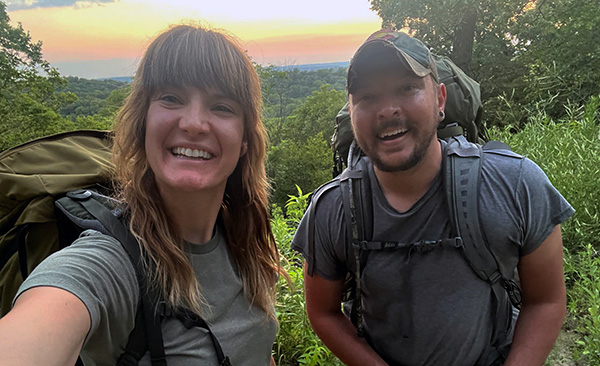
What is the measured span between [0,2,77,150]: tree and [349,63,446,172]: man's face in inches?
895

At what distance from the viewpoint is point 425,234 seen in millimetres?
1672

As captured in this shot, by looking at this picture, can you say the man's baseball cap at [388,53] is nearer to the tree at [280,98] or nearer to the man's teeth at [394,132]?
the man's teeth at [394,132]

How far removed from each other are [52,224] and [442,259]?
56.6 inches

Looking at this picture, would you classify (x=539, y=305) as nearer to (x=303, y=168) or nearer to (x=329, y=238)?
(x=329, y=238)

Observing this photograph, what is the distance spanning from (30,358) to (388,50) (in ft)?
5.15

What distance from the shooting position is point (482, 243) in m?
1.59

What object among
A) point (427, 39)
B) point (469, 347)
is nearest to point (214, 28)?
point (469, 347)

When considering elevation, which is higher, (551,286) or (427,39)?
(427,39)

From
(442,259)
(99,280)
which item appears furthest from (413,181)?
(99,280)

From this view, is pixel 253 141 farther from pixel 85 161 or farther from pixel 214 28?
pixel 85 161

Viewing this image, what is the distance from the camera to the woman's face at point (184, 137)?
146cm

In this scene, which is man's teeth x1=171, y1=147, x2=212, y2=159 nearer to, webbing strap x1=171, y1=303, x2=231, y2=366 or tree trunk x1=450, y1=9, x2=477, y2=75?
webbing strap x1=171, y1=303, x2=231, y2=366

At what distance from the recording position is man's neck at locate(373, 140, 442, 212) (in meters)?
1.73

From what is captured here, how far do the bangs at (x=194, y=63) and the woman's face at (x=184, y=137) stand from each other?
3 cm
